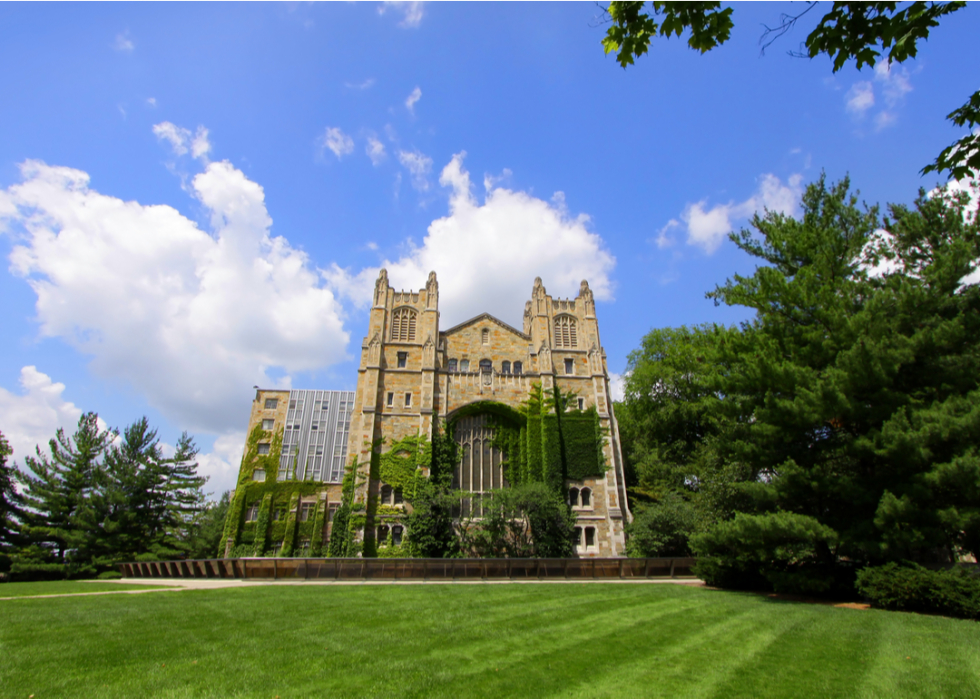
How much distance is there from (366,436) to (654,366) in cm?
2010

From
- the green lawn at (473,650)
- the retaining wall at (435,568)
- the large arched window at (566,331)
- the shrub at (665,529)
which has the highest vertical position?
the large arched window at (566,331)

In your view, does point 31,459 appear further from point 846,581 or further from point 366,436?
point 846,581

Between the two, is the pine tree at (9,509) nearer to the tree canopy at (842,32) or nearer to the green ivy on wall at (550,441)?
the green ivy on wall at (550,441)

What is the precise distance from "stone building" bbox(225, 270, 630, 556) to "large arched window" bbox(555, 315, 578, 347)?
3.2 inches

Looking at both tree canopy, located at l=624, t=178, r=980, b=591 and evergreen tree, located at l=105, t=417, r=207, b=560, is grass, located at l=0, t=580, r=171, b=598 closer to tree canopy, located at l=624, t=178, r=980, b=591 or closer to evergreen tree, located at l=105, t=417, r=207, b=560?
evergreen tree, located at l=105, t=417, r=207, b=560

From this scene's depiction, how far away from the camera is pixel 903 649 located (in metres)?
7.38

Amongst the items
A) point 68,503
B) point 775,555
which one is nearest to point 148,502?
point 68,503

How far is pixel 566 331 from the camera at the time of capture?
1435 inches

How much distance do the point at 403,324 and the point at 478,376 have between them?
6650 millimetres

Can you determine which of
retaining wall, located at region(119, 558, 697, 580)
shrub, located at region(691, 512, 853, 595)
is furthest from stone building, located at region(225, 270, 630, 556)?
shrub, located at region(691, 512, 853, 595)

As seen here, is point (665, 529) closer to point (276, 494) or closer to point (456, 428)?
point (456, 428)

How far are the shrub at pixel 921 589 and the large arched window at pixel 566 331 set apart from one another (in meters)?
24.8

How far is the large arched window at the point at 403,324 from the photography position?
1369 inches

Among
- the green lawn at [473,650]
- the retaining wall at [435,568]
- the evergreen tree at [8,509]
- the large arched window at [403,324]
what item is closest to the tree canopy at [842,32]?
the green lawn at [473,650]
